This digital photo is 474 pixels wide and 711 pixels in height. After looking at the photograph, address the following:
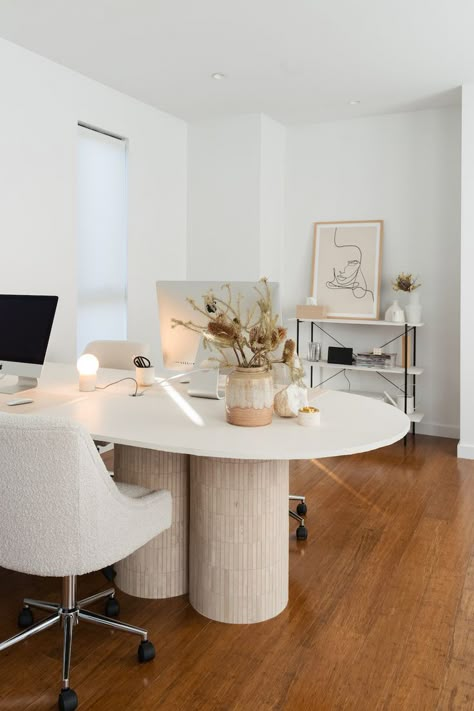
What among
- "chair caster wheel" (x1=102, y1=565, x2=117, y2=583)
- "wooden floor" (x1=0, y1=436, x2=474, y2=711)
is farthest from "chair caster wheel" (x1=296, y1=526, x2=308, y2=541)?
"chair caster wheel" (x1=102, y1=565, x2=117, y2=583)

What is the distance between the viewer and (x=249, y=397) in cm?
219

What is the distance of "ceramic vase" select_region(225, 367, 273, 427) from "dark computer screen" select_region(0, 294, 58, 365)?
0.99 meters

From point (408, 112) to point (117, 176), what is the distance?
2.46 m

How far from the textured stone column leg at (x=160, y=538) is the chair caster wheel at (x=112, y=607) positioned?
6.8 inches

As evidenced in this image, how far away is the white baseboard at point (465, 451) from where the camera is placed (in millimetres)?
4621

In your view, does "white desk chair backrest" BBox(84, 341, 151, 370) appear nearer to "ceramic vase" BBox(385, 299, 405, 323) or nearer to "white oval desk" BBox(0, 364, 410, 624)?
"white oval desk" BBox(0, 364, 410, 624)

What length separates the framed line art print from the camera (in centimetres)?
538

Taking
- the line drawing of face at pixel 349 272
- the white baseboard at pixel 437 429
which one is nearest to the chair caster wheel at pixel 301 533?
the white baseboard at pixel 437 429

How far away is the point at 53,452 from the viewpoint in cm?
167

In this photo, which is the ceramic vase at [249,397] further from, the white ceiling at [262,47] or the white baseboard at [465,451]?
the white baseboard at [465,451]

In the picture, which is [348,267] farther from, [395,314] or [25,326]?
[25,326]

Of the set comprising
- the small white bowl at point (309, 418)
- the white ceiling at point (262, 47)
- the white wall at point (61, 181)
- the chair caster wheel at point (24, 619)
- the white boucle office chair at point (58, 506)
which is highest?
the white ceiling at point (262, 47)

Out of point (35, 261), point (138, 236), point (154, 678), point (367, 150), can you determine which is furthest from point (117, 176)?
point (154, 678)

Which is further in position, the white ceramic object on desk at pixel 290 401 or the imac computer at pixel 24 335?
the imac computer at pixel 24 335
